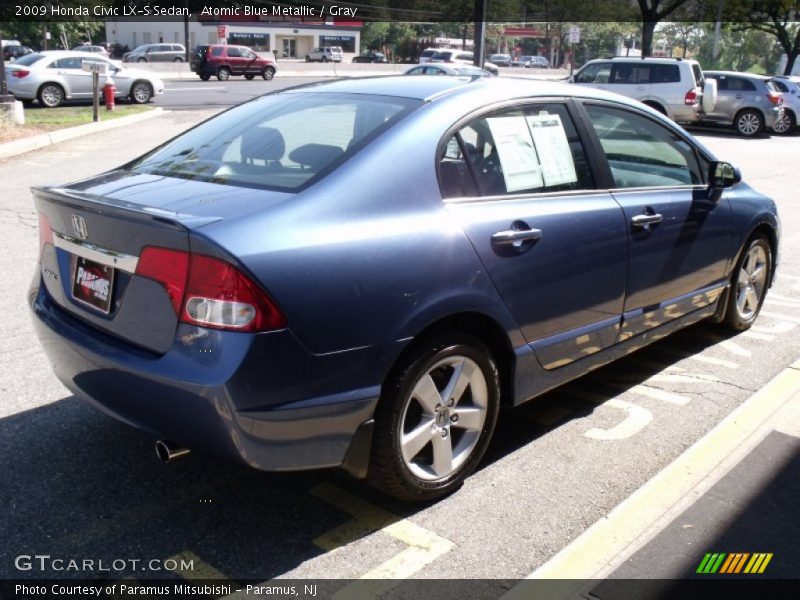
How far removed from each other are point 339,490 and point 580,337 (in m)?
1.35

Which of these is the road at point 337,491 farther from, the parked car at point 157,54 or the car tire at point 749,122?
the parked car at point 157,54

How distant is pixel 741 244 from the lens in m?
5.11

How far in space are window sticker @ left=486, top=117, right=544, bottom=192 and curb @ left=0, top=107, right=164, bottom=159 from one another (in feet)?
38.7

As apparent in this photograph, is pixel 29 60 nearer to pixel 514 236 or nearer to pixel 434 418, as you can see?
pixel 514 236

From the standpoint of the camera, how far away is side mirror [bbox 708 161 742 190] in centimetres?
475

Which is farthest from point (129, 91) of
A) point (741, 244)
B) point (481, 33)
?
point (741, 244)

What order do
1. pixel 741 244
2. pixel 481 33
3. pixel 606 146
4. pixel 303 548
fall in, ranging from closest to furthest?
1. pixel 303 548
2. pixel 606 146
3. pixel 741 244
4. pixel 481 33

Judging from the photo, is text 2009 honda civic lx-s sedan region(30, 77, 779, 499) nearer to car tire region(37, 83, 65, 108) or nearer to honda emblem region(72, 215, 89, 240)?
honda emblem region(72, 215, 89, 240)

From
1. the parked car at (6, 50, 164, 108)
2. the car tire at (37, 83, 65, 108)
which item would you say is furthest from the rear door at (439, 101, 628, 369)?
the car tire at (37, 83, 65, 108)

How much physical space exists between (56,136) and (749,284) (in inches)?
520

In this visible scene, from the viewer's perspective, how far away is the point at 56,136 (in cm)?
1501

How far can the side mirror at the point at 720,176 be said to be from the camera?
475 cm

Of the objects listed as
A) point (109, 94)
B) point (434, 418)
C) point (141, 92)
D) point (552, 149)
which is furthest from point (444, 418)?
point (141, 92)

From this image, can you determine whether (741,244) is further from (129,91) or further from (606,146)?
(129,91)
